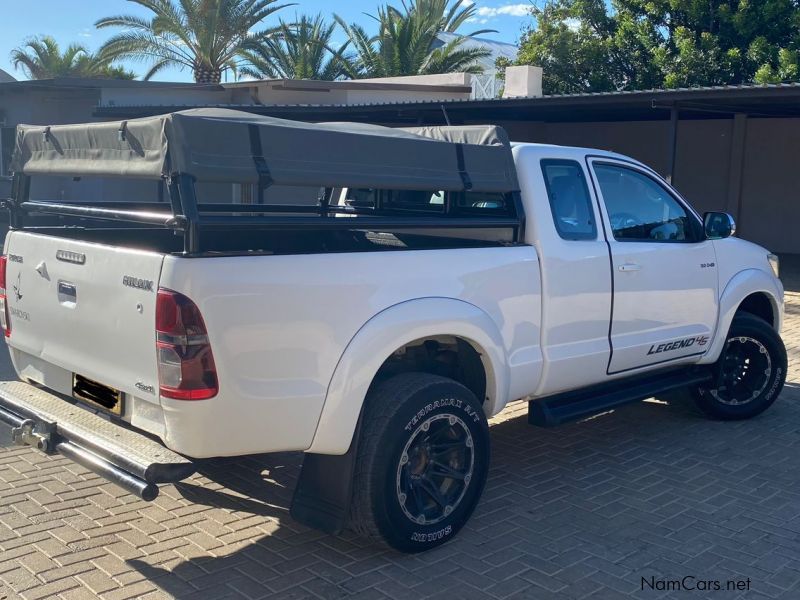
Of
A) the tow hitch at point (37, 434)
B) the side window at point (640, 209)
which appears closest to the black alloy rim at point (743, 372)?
the side window at point (640, 209)

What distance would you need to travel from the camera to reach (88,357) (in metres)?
4.10

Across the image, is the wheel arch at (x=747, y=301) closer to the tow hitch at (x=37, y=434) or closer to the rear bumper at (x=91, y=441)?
the rear bumper at (x=91, y=441)

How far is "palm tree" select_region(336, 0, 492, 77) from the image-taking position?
2712 cm

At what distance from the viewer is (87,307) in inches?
159

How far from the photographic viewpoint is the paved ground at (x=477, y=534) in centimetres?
401

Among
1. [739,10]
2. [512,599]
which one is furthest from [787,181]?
→ [512,599]

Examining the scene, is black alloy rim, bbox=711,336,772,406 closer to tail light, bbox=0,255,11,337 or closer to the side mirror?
the side mirror

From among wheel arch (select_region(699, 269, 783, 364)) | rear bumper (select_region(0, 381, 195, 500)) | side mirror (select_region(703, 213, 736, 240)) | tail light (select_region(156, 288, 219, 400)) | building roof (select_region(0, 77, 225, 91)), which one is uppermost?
building roof (select_region(0, 77, 225, 91))

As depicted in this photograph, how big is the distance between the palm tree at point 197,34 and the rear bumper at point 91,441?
2182 cm

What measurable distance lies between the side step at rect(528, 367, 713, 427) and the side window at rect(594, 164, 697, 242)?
0.95 meters

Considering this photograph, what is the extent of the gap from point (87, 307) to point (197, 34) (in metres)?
22.7

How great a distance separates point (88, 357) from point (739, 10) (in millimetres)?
22672

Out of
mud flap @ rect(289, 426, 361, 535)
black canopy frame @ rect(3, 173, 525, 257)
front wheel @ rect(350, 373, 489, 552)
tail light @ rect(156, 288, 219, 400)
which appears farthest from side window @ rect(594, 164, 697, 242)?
tail light @ rect(156, 288, 219, 400)

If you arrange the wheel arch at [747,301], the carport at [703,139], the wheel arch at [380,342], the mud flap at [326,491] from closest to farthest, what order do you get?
1. the wheel arch at [380,342]
2. the mud flap at [326,491]
3. the wheel arch at [747,301]
4. the carport at [703,139]
